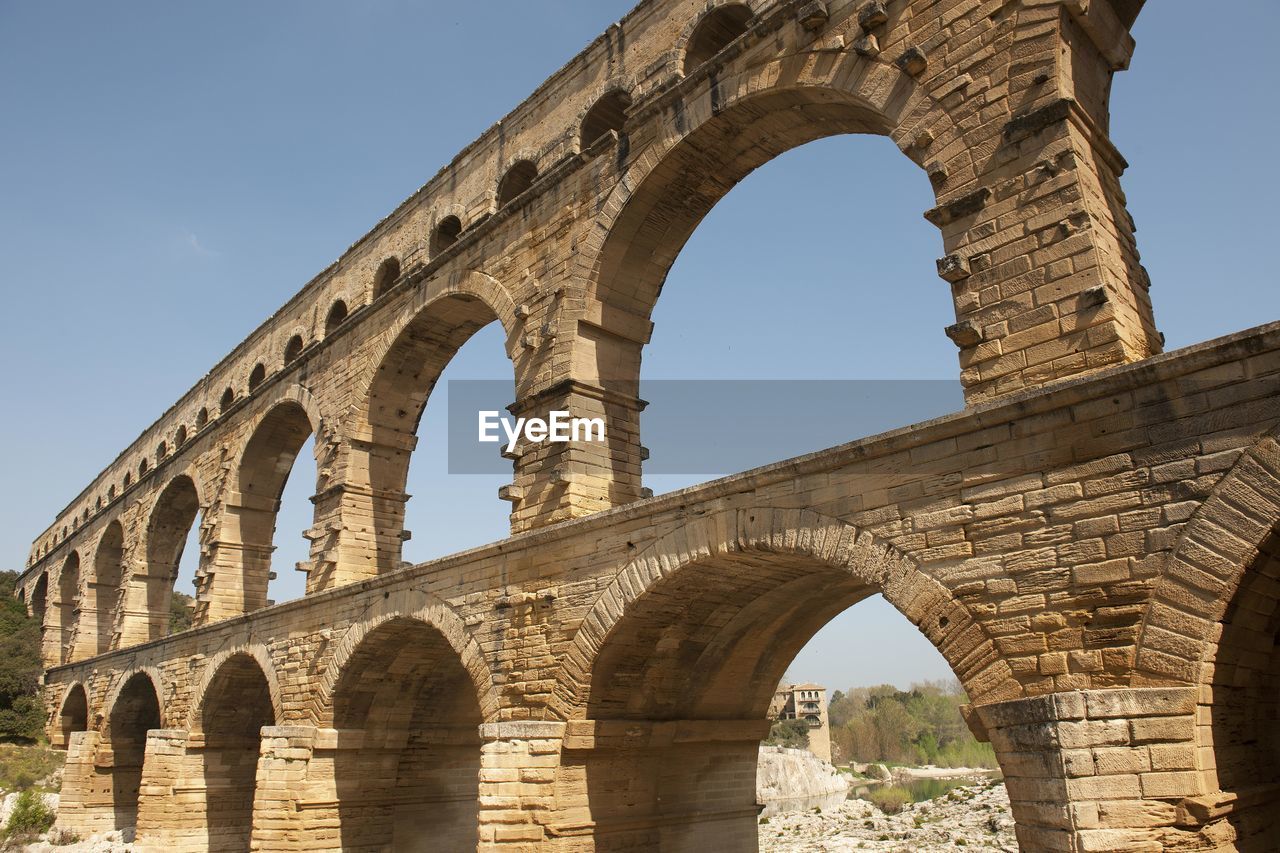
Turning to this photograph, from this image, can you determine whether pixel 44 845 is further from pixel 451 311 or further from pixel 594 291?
pixel 594 291

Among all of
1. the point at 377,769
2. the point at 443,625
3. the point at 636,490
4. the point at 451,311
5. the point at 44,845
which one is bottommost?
the point at 44,845

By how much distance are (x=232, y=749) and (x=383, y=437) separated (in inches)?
234

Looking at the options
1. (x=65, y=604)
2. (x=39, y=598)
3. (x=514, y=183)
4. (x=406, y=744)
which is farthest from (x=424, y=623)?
(x=39, y=598)

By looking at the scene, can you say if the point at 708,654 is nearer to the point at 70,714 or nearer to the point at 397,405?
the point at 397,405

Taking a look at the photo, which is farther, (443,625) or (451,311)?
(451,311)

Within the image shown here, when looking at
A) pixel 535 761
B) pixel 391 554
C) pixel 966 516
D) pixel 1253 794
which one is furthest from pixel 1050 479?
pixel 391 554

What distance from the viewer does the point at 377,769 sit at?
11.6 meters

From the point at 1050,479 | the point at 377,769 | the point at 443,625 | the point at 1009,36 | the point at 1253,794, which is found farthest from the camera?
the point at 377,769

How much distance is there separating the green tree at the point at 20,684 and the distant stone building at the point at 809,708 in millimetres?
26525

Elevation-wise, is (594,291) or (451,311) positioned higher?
(451,311)

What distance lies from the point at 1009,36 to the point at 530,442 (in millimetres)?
5552

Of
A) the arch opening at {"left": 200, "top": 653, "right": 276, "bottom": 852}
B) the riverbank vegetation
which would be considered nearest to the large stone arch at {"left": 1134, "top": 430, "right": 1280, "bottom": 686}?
the arch opening at {"left": 200, "top": 653, "right": 276, "bottom": 852}

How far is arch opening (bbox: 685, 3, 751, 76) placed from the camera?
9.76 m

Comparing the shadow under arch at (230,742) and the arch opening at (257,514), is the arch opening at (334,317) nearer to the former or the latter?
the arch opening at (257,514)
